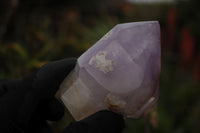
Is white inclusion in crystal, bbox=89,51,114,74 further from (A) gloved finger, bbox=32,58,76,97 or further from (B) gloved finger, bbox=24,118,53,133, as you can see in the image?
(B) gloved finger, bbox=24,118,53,133

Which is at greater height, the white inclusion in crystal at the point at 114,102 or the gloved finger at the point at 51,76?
the gloved finger at the point at 51,76

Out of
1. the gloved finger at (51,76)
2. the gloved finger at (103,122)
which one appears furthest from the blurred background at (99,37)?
the gloved finger at (51,76)

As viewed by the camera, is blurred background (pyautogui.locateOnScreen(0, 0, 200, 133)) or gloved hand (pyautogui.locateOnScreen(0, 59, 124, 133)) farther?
blurred background (pyautogui.locateOnScreen(0, 0, 200, 133))

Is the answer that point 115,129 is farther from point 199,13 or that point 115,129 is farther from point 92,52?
point 199,13

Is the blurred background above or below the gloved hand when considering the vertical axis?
below

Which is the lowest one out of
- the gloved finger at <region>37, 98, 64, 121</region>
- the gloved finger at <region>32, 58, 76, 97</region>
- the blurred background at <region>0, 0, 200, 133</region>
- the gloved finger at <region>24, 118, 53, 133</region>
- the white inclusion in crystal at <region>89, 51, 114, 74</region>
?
the blurred background at <region>0, 0, 200, 133</region>

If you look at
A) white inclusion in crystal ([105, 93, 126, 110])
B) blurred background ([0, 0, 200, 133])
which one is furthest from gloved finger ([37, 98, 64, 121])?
blurred background ([0, 0, 200, 133])

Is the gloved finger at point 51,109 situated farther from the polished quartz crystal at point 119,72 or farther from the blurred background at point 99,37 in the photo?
the blurred background at point 99,37

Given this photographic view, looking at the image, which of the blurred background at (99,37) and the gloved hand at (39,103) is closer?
the gloved hand at (39,103)
